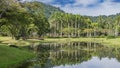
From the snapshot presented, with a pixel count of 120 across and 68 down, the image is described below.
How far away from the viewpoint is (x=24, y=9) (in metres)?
60.9

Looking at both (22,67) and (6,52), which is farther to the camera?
(6,52)

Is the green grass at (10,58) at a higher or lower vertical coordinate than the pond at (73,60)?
higher

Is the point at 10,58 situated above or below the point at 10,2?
below

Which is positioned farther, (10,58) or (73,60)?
(73,60)

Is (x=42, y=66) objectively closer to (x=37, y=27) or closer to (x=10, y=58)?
(x=10, y=58)

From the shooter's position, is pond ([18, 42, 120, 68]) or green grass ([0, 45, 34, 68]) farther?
pond ([18, 42, 120, 68])

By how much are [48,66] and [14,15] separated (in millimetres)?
18019

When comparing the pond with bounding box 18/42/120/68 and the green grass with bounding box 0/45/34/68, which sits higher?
the green grass with bounding box 0/45/34/68

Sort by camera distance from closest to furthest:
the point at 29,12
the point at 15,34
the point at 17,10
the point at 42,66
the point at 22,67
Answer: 1. the point at 22,67
2. the point at 42,66
3. the point at 17,10
4. the point at 29,12
5. the point at 15,34

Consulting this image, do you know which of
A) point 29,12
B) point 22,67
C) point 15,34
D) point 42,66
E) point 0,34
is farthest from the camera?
point 0,34

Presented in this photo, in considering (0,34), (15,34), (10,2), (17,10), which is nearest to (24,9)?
(17,10)

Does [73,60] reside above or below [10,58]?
below

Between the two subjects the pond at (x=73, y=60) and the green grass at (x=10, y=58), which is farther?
the pond at (x=73, y=60)

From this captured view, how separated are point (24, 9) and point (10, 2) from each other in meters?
8.20
